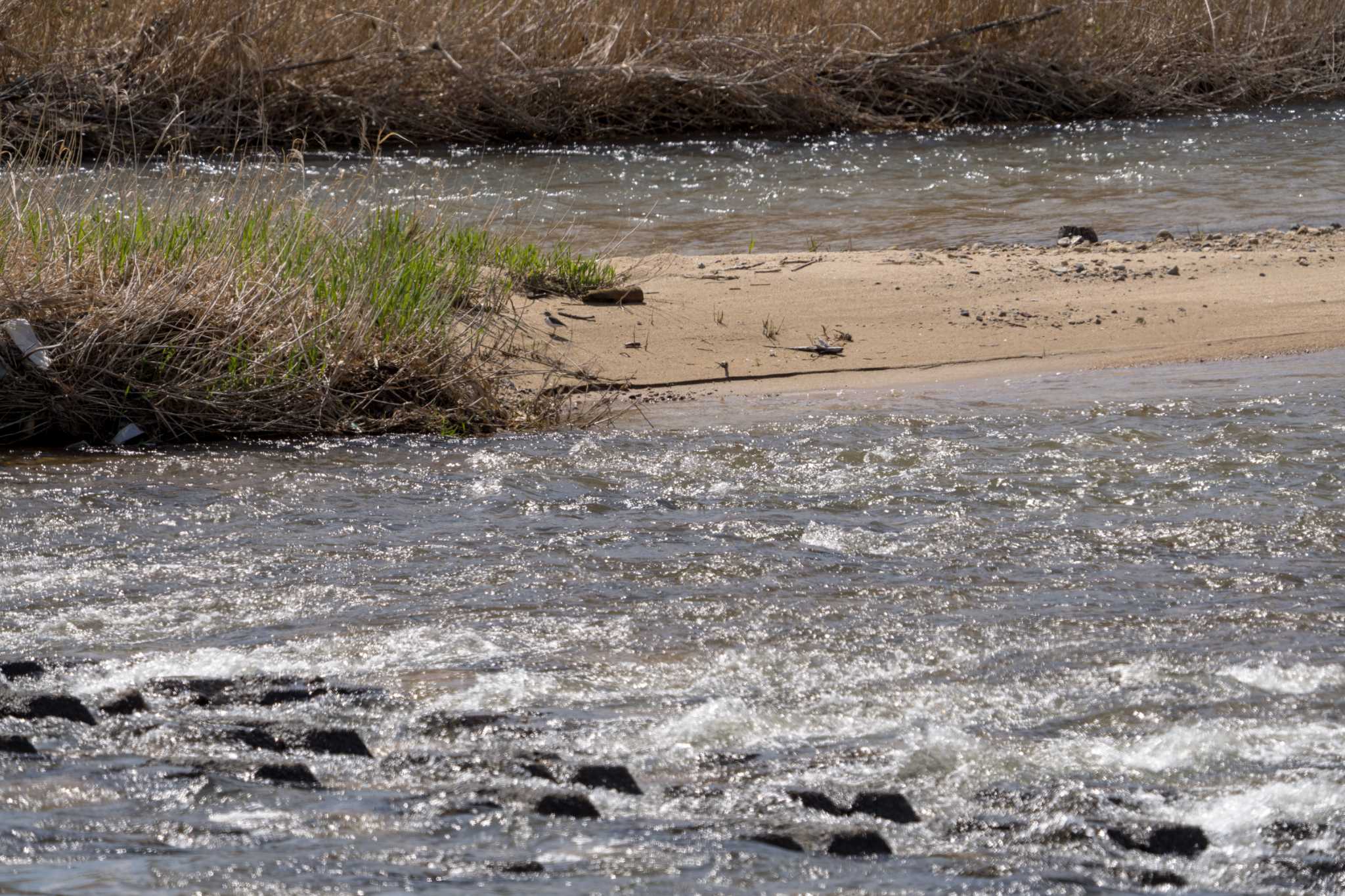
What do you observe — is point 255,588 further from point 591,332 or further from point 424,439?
point 591,332

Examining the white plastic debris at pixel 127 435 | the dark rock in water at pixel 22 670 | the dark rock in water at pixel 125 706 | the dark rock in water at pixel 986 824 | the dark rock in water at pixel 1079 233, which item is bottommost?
the dark rock in water at pixel 986 824

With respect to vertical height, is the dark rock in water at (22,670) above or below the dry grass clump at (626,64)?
below

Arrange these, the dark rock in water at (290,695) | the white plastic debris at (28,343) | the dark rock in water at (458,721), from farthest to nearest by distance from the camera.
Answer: the white plastic debris at (28,343), the dark rock in water at (290,695), the dark rock in water at (458,721)

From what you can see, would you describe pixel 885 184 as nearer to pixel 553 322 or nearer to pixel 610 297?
pixel 610 297

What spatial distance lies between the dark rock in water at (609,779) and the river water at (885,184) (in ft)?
20.3

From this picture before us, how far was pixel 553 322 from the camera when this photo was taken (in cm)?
730

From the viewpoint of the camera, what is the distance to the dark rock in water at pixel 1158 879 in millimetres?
2572

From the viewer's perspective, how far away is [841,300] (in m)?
7.99

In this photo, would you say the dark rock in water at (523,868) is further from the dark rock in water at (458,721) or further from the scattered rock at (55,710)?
the scattered rock at (55,710)

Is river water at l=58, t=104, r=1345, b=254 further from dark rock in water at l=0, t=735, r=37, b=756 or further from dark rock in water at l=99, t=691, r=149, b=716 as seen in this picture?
dark rock in water at l=0, t=735, r=37, b=756

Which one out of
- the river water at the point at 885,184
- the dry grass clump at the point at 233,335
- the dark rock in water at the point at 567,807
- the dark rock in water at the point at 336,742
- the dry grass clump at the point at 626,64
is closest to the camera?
the dark rock in water at the point at 567,807

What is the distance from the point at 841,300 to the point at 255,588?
14.5ft

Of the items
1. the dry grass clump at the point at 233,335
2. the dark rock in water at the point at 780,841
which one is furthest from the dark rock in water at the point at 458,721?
the dry grass clump at the point at 233,335

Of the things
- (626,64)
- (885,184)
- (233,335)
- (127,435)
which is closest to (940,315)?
(233,335)
